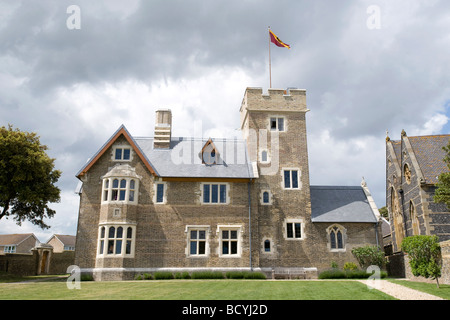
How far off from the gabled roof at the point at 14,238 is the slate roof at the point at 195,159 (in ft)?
176

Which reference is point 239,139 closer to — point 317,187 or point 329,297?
point 317,187

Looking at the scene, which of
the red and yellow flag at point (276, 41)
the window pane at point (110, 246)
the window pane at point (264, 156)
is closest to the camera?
the window pane at point (110, 246)

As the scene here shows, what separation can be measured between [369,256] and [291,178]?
855 cm

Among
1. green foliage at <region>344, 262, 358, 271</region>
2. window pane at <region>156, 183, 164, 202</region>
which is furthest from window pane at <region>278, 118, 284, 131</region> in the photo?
green foliage at <region>344, 262, 358, 271</region>

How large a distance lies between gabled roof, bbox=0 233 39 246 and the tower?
196 feet

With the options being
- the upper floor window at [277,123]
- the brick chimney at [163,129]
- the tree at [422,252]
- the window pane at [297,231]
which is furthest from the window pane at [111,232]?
the tree at [422,252]

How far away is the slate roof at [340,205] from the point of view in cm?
3006

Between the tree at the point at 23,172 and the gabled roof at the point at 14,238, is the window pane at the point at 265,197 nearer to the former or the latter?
the tree at the point at 23,172

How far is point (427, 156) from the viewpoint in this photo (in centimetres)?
3034

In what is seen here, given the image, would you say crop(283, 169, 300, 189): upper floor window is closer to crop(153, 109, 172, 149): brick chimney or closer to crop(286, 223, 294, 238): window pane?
crop(286, 223, 294, 238): window pane

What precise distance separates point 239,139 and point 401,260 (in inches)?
645

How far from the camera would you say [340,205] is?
1240 inches

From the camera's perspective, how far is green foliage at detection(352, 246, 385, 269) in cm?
2848
